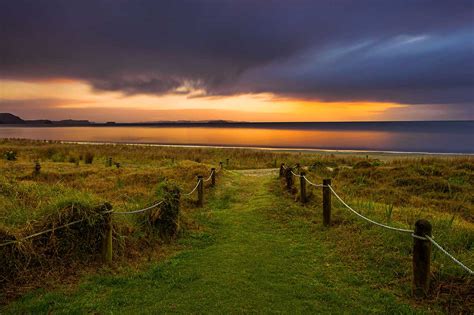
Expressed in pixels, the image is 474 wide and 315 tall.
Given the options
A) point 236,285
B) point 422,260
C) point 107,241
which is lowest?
point 236,285

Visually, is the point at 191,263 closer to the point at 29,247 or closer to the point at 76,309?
the point at 76,309

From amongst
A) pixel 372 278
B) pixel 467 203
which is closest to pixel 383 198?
pixel 467 203

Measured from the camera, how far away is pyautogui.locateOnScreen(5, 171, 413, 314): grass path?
4.77m

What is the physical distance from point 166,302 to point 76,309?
122cm

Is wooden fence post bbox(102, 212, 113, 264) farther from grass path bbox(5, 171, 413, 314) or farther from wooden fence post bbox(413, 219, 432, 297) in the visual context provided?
wooden fence post bbox(413, 219, 432, 297)

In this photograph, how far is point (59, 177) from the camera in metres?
15.8

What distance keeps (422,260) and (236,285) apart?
2811mm

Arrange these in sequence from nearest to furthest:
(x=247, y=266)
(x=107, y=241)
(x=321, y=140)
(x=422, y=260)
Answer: (x=422, y=260) < (x=107, y=241) < (x=247, y=266) < (x=321, y=140)

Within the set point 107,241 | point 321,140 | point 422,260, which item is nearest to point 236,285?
point 107,241

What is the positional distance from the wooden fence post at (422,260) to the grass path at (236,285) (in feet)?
1.32

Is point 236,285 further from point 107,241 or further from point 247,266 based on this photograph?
point 107,241

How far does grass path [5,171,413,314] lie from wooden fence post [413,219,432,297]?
40 centimetres

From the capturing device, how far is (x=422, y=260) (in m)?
4.95

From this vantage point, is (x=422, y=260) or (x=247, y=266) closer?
(x=422, y=260)
